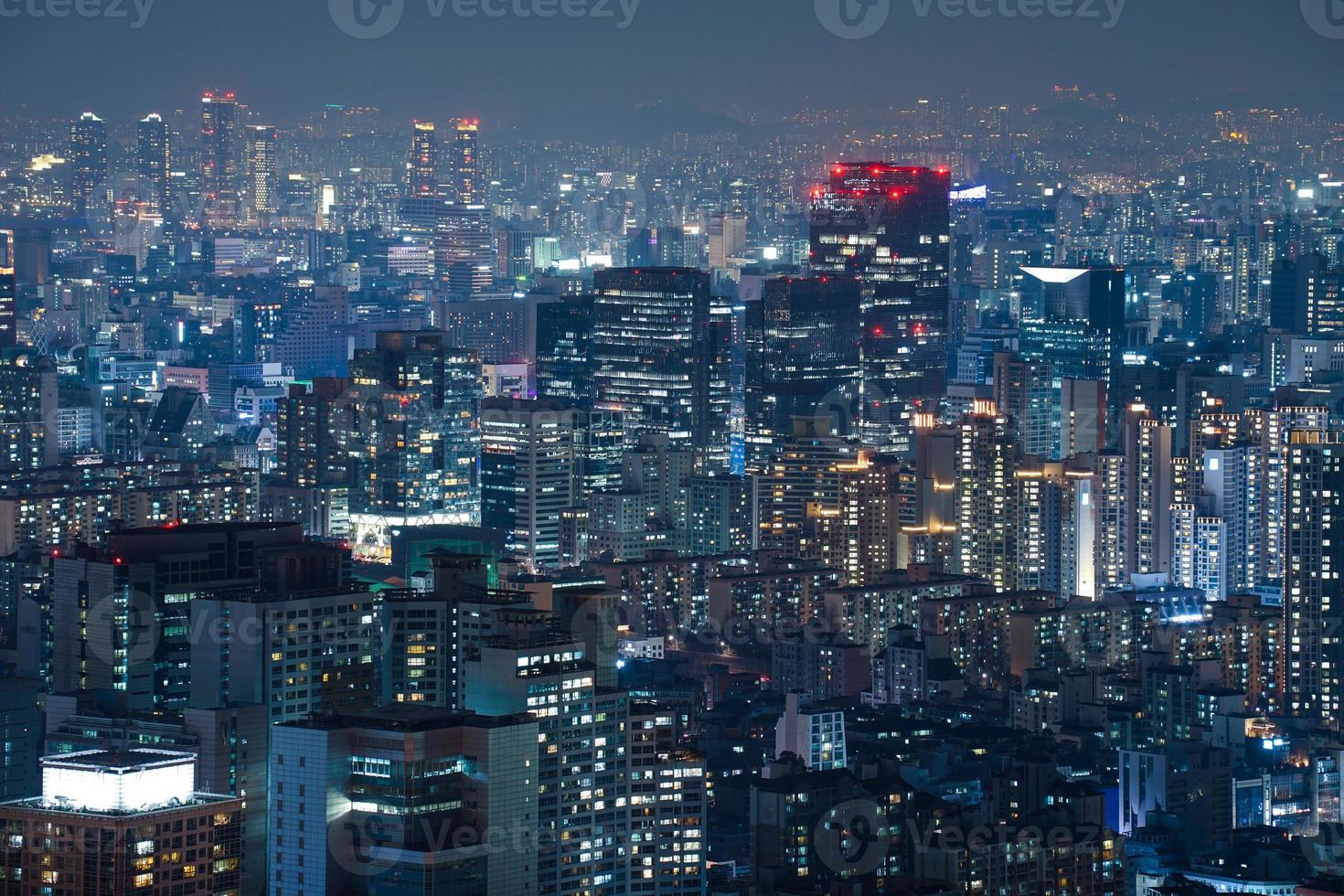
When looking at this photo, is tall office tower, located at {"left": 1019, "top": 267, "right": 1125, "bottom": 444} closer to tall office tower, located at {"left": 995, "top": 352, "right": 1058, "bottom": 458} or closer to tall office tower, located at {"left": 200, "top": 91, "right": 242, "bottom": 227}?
tall office tower, located at {"left": 995, "top": 352, "right": 1058, "bottom": 458}

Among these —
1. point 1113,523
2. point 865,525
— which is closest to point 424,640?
point 865,525

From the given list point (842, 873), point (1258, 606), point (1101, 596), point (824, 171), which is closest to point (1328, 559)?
point (1258, 606)

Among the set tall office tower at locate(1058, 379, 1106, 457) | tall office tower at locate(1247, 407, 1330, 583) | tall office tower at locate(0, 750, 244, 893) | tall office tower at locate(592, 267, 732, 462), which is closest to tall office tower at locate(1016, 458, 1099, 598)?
tall office tower at locate(1247, 407, 1330, 583)

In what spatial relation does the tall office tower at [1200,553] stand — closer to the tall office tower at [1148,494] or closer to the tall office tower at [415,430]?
the tall office tower at [1148,494]

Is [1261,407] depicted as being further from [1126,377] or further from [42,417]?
[42,417]

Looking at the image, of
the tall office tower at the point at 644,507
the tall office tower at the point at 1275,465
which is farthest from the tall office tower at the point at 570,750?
the tall office tower at the point at 644,507

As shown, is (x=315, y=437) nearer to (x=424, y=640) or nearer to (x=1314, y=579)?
(x=1314, y=579)
